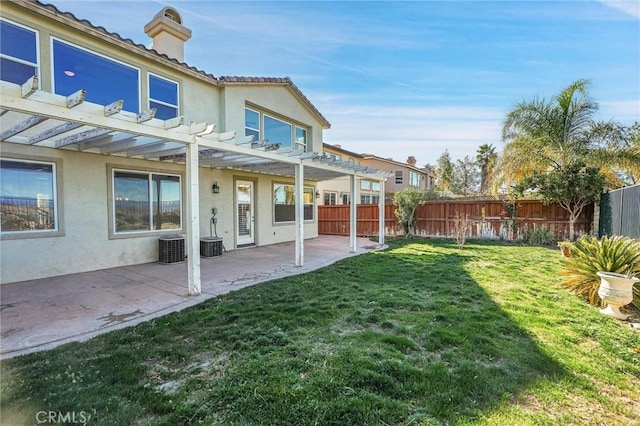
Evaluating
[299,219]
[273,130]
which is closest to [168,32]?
[273,130]

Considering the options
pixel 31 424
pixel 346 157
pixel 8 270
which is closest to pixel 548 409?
pixel 31 424

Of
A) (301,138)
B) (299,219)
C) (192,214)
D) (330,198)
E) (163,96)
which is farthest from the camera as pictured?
(330,198)

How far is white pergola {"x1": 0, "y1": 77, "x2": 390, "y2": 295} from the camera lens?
3.68 meters

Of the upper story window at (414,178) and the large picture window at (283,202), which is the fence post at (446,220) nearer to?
the large picture window at (283,202)

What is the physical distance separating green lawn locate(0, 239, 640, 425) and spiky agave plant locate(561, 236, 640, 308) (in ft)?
1.72

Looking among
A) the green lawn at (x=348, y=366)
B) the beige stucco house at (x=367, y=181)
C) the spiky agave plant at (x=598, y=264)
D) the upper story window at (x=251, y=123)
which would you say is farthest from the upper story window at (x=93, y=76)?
the spiky agave plant at (x=598, y=264)

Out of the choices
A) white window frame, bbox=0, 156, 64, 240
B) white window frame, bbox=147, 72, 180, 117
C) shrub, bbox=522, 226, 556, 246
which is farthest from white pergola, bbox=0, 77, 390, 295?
shrub, bbox=522, 226, 556, 246

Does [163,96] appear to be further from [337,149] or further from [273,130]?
[337,149]

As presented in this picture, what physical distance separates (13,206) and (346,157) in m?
19.8

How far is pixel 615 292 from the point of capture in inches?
181

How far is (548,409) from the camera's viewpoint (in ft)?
8.10

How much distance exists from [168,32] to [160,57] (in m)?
2.14

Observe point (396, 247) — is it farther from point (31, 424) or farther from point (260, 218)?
point (31, 424)

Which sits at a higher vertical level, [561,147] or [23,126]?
[561,147]
